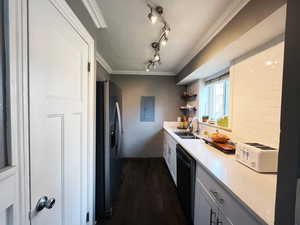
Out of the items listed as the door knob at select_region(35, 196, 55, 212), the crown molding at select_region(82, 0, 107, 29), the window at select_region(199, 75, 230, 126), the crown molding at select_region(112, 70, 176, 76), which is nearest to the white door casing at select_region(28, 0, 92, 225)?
the door knob at select_region(35, 196, 55, 212)

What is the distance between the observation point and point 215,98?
3137 mm

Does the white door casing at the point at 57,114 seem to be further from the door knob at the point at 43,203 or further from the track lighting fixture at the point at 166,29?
the track lighting fixture at the point at 166,29

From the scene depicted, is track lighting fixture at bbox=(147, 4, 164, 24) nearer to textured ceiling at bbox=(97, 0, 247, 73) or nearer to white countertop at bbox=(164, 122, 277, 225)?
textured ceiling at bbox=(97, 0, 247, 73)

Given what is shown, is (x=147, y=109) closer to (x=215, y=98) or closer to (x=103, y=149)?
(x=215, y=98)

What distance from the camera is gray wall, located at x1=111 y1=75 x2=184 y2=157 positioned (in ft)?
14.3

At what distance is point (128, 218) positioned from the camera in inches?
80.1

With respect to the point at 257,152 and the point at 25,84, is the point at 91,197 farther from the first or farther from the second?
the point at 257,152

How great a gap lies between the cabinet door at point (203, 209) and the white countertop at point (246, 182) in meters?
0.27

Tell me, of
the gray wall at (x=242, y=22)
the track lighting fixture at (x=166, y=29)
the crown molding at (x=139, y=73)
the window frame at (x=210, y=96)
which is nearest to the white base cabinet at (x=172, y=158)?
the window frame at (x=210, y=96)

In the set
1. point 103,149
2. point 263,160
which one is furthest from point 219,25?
point 103,149

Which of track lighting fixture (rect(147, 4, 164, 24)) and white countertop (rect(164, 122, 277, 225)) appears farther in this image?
track lighting fixture (rect(147, 4, 164, 24))

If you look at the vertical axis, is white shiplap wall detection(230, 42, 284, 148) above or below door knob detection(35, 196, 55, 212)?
above

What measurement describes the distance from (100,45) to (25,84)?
2.09 m

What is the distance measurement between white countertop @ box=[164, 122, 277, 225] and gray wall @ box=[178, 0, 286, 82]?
119 cm
